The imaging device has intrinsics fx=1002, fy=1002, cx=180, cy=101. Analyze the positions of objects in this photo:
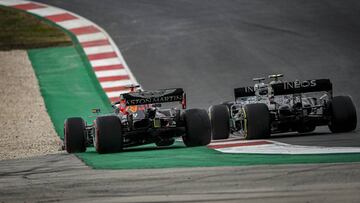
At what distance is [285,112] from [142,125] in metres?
2.44

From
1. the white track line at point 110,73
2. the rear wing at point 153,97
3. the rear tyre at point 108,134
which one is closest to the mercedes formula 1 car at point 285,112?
the rear wing at point 153,97

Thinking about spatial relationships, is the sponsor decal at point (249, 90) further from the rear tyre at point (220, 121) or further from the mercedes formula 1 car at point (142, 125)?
the mercedes formula 1 car at point (142, 125)

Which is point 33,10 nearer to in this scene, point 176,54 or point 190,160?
point 176,54

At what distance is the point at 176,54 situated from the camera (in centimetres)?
2406

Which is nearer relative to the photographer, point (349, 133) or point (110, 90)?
point (349, 133)

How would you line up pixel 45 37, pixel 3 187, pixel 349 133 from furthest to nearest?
1. pixel 45 37
2. pixel 349 133
3. pixel 3 187

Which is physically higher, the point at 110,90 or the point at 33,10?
the point at 33,10

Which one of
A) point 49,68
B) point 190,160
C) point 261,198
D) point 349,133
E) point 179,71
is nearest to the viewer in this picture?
point 261,198

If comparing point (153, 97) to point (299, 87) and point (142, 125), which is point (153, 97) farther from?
point (299, 87)

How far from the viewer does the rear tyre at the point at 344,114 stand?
49.2 feet

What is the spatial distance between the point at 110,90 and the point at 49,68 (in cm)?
292

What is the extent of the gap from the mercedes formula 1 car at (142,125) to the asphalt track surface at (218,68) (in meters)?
0.67

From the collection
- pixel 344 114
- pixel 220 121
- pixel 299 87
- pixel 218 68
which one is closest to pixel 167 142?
pixel 220 121

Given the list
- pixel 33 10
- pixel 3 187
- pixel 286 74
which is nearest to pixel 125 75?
pixel 286 74
